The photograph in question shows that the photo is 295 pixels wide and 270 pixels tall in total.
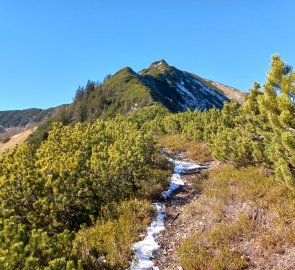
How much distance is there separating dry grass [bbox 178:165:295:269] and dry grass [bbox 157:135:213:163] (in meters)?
7.79

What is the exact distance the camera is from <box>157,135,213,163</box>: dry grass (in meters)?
18.8

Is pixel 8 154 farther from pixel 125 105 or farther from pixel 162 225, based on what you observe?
pixel 125 105

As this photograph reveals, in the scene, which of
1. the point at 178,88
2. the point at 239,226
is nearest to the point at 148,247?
the point at 239,226

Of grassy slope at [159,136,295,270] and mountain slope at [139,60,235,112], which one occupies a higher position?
mountain slope at [139,60,235,112]

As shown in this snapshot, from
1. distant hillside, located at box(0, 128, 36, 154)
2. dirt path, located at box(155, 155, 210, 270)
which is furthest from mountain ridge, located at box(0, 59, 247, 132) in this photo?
dirt path, located at box(155, 155, 210, 270)

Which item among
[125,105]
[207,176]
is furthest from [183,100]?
[207,176]

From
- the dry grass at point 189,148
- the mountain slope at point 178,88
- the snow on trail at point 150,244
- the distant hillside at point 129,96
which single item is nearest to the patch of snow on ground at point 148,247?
the snow on trail at point 150,244

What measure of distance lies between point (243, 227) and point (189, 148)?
1360 centimetres

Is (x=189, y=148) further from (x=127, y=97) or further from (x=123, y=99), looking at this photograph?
(x=123, y=99)

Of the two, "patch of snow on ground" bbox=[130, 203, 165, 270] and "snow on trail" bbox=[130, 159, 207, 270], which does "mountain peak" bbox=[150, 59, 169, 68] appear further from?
"patch of snow on ground" bbox=[130, 203, 165, 270]

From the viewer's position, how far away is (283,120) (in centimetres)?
706

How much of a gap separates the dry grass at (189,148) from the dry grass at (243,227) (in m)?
7.79

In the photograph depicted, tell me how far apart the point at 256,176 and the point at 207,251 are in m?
4.54

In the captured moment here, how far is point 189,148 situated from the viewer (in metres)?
21.4
